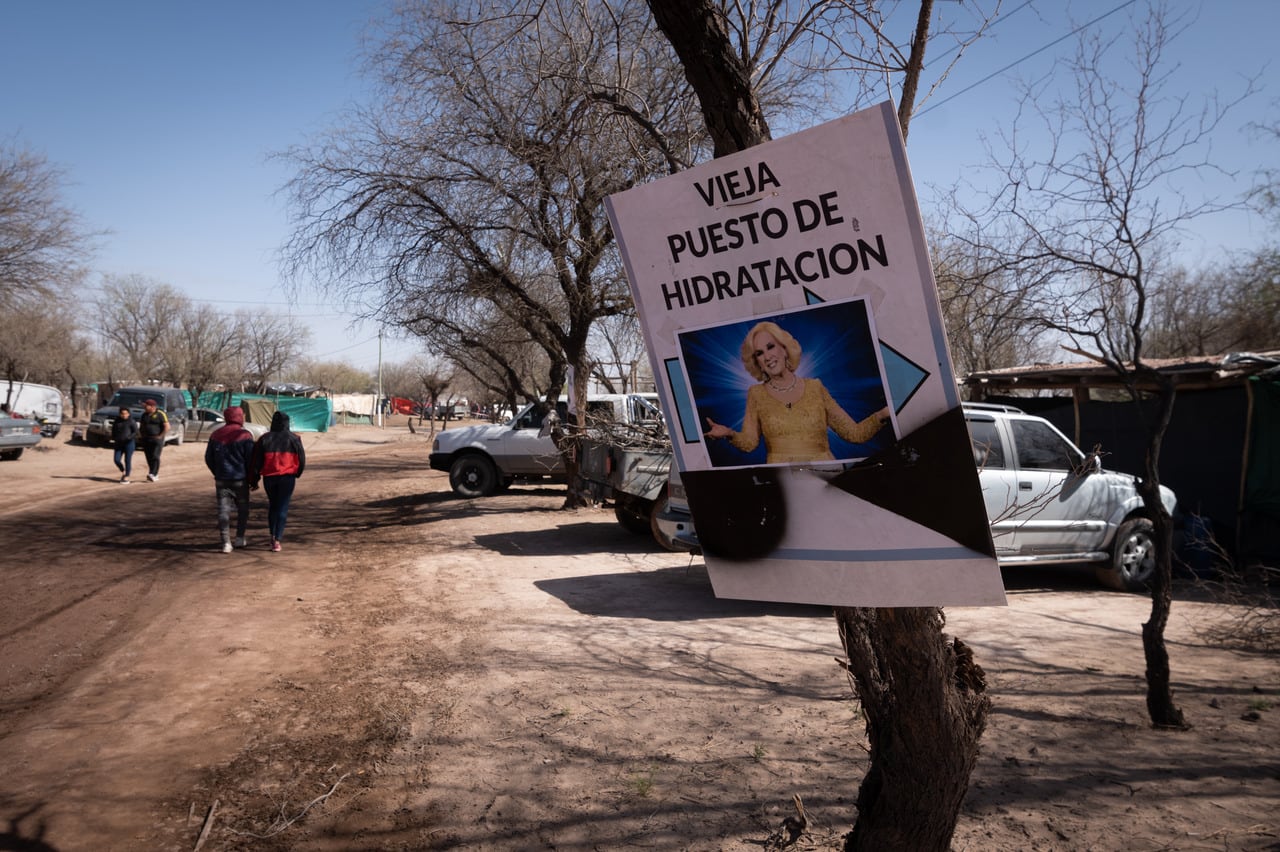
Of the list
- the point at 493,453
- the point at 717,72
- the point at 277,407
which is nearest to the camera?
the point at 717,72

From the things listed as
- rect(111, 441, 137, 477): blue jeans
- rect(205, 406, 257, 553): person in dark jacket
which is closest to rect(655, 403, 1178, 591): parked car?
rect(205, 406, 257, 553): person in dark jacket

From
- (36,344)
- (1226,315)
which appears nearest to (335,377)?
(36,344)

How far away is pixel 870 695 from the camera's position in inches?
116

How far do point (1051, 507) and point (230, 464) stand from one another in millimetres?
9316

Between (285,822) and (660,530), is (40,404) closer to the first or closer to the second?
(660,530)

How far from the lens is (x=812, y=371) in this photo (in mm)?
1970

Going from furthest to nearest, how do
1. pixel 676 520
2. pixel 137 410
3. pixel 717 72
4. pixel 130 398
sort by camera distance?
pixel 137 410
pixel 130 398
pixel 676 520
pixel 717 72

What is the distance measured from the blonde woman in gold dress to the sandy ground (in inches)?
84.2

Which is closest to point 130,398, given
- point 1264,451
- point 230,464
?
point 230,464

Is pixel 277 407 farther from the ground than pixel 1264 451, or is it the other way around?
pixel 277 407

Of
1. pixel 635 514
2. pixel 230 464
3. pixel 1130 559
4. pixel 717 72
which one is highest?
pixel 717 72

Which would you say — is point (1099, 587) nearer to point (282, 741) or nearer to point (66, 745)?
point (282, 741)

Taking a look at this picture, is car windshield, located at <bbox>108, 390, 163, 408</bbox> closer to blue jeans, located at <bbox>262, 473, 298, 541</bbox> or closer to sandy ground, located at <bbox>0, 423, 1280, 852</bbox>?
blue jeans, located at <bbox>262, 473, 298, 541</bbox>

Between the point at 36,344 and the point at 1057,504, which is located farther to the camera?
the point at 36,344
